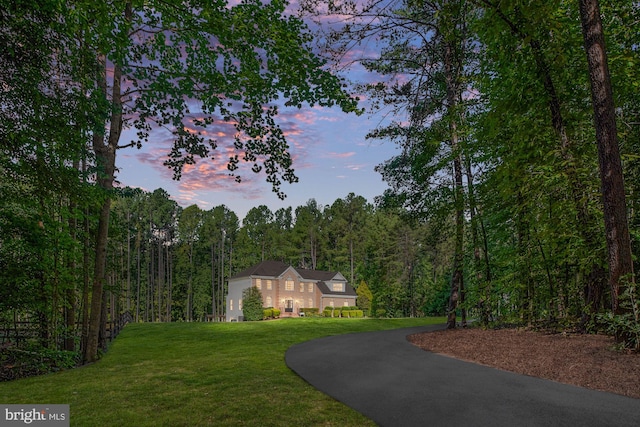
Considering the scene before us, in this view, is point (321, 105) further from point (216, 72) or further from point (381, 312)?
point (381, 312)

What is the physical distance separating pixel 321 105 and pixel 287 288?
1646 inches

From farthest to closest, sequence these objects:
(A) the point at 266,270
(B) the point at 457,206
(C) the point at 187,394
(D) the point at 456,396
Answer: (A) the point at 266,270 < (B) the point at 457,206 < (C) the point at 187,394 < (D) the point at 456,396

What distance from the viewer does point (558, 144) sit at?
33.3ft

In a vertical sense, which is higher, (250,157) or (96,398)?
(250,157)

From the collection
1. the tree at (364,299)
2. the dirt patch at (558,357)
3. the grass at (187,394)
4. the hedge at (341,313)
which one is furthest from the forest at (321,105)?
the tree at (364,299)

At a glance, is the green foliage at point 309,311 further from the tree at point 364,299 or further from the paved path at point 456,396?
the paved path at point 456,396

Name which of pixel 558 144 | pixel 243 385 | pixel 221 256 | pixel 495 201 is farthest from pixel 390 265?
pixel 243 385

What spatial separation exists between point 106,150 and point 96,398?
7.01m

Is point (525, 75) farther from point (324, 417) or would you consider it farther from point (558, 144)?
point (324, 417)

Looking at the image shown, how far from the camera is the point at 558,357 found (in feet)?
26.2

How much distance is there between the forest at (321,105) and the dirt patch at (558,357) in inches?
27.6

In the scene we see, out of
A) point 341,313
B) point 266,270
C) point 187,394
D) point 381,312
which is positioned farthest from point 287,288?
point 187,394

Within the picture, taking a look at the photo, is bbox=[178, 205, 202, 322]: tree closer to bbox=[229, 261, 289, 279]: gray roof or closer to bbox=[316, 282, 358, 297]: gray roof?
bbox=[229, 261, 289, 279]: gray roof

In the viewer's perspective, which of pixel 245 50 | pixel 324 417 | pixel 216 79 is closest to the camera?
pixel 324 417
